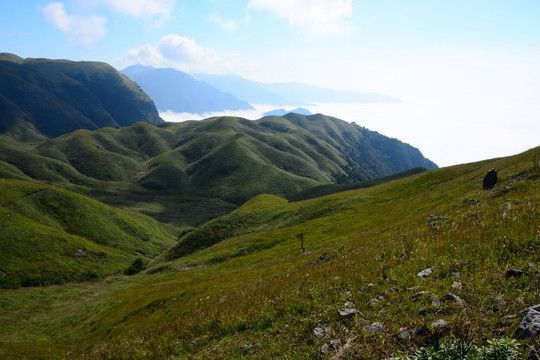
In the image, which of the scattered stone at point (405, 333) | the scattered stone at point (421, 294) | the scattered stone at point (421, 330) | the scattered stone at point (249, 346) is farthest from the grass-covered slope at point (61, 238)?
the scattered stone at point (421, 330)

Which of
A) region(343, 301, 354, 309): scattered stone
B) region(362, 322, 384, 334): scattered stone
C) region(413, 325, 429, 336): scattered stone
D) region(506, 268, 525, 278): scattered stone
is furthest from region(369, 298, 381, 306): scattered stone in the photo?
region(506, 268, 525, 278): scattered stone

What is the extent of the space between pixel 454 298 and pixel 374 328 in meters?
2.04

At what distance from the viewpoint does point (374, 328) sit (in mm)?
6875

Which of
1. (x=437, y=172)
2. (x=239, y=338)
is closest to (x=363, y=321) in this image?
(x=239, y=338)

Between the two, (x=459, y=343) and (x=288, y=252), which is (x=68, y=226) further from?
(x=459, y=343)

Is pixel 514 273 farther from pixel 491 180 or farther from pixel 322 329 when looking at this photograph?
pixel 491 180

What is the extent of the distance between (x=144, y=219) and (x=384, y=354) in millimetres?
146235

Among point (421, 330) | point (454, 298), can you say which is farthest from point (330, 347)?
point (454, 298)

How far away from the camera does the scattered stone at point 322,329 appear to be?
25.7 ft

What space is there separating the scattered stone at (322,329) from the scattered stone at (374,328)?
118 cm

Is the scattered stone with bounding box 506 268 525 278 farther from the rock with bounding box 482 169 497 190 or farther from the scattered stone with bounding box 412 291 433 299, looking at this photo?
the rock with bounding box 482 169 497 190

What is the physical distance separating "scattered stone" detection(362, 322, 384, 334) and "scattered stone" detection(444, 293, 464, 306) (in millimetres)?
1764

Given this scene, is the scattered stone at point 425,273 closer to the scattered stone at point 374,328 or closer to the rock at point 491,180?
the scattered stone at point 374,328

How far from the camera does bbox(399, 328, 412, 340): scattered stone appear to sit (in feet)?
20.2
